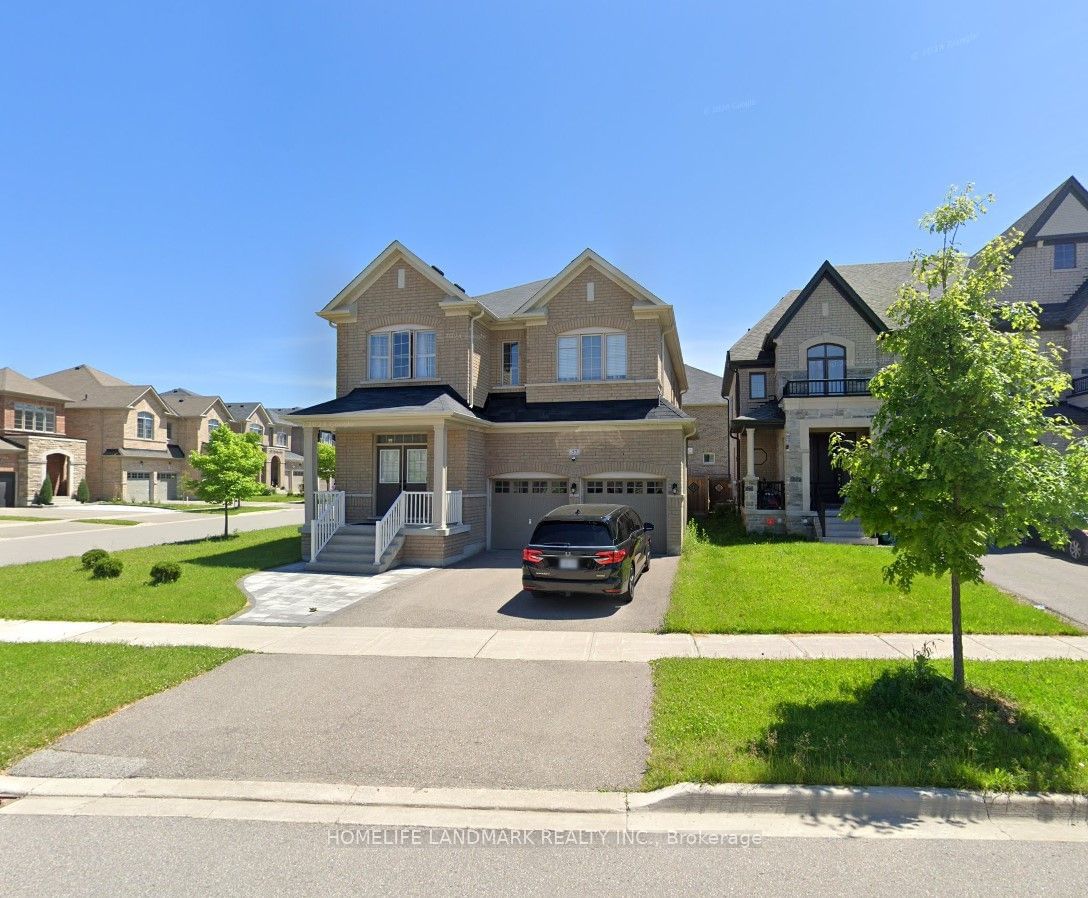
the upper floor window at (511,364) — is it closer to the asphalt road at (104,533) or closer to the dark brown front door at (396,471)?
the dark brown front door at (396,471)

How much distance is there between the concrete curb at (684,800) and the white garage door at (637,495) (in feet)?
41.2

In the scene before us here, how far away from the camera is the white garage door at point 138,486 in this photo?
148ft

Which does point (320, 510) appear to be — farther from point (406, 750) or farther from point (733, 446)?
point (733, 446)

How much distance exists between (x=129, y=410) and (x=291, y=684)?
47.5m

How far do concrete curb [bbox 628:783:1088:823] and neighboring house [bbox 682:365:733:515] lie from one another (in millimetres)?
26279

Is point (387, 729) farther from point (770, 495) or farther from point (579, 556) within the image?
point (770, 495)

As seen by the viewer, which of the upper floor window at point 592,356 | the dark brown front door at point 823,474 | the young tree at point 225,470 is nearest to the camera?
the upper floor window at point 592,356

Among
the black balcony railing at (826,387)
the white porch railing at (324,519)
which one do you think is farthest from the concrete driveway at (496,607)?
the black balcony railing at (826,387)

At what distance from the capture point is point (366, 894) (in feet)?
11.4

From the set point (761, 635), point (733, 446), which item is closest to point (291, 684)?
point (761, 635)

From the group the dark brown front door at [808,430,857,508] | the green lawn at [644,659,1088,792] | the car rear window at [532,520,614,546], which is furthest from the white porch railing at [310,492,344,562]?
the dark brown front door at [808,430,857,508]

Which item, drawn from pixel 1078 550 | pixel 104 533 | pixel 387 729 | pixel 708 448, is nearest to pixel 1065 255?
pixel 1078 550

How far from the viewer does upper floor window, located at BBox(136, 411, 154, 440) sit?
46031mm

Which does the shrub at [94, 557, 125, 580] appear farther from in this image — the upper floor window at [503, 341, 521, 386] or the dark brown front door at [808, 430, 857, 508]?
the dark brown front door at [808, 430, 857, 508]
